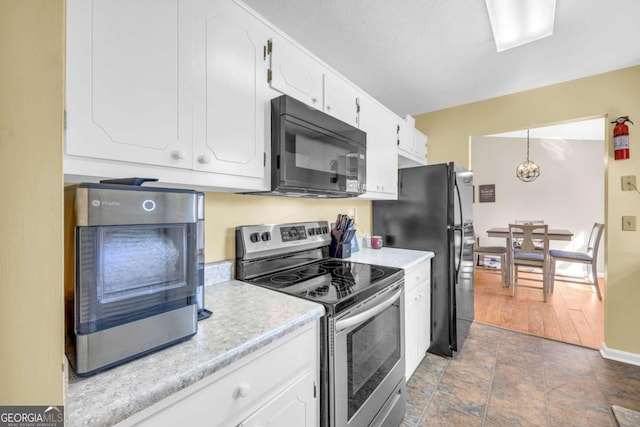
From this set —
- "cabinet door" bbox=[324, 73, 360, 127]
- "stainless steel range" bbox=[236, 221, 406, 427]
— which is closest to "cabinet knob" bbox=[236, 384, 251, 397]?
"stainless steel range" bbox=[236, 221, 406, 427]

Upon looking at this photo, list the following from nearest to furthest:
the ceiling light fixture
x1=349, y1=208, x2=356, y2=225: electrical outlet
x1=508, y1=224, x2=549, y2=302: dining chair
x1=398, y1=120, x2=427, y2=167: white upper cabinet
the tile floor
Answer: the ceiling light fixture → the tile floor → x1=349, y1=208, x2=356, y2=225: electrical outlet → x1=398, y1=120, x2=427, y2=167: white upper cabinet → x1=508, y1=224, x2=549, y2=302: dining chair

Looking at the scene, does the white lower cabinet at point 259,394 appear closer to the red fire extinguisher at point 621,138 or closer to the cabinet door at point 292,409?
the cabinet door at point 292,409

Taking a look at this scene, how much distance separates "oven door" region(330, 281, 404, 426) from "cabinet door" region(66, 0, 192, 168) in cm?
94

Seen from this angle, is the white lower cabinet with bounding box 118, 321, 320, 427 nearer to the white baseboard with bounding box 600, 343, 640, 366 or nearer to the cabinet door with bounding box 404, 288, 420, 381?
the cabinet door with bounding box 404, 288, 420, 381

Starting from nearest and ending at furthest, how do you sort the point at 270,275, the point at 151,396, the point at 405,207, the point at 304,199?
the point at 151,396 → the point at 270,275 → the point at 304,199 → the point at 405,207

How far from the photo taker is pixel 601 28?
1.77 meters

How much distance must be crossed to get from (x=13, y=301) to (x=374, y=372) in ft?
4.53

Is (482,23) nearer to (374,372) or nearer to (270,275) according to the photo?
(270,275)

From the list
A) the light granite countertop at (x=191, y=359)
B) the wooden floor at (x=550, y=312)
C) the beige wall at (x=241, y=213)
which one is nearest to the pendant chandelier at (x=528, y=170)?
the wooden floor at (x=550, y=312)

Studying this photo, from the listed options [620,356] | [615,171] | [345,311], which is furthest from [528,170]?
[345,311]

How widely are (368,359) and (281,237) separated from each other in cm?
80

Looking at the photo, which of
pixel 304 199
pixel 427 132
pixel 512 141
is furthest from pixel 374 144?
pixel 512 141

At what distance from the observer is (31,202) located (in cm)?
40

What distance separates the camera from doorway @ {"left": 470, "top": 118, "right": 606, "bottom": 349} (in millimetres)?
3062
